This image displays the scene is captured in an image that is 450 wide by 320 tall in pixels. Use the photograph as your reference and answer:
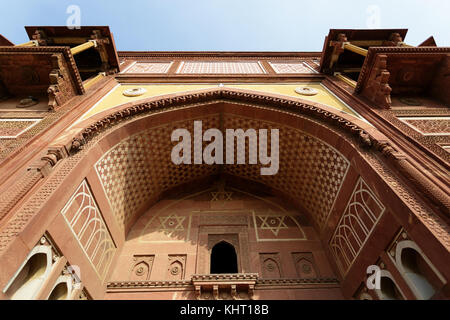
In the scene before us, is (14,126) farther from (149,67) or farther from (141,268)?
(149,67)

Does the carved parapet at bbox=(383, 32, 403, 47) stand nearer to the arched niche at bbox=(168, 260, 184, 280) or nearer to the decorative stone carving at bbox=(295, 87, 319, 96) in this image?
the decorative stone carving at bbox=(295, 87, 319, 96)

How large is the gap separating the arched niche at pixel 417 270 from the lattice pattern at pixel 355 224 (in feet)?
1.74

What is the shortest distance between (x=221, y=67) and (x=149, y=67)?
2.38 m

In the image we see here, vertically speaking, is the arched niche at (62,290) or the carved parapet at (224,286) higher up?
the carved parapet at (224,286)

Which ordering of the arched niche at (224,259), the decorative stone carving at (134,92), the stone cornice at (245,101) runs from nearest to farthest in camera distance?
1. the stone cornice at (245,101)
2. the arched niche at (224,259)
3. the decorative stone carving at (134,92)

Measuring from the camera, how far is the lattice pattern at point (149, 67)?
8.20 m

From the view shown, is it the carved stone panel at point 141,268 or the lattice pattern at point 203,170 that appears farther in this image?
the lattice pattern at point 203,170

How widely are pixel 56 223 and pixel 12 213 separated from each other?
1.84 ft

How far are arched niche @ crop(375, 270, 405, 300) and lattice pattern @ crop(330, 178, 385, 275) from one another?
21.1 inches

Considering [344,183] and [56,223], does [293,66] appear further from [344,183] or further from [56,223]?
[56,223]

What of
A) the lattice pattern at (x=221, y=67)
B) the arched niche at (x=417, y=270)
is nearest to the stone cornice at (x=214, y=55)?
the lattice pattern at (x=221, y=67)

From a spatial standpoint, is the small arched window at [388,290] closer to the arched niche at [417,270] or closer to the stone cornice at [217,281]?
the arched niche at [417,270]

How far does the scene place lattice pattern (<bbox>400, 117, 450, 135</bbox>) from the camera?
4527 mm

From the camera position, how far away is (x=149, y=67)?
8.65 m
